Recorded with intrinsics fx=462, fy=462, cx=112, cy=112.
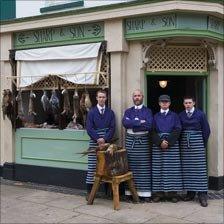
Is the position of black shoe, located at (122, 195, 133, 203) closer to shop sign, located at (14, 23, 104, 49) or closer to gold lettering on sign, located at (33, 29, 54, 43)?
shop sign, located at (14, 23, 104, 49)

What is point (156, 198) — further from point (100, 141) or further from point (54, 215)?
point (54, 215)

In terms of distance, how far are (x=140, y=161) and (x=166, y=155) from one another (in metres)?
0.41

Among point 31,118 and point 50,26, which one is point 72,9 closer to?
point 50,26

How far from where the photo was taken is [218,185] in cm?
783

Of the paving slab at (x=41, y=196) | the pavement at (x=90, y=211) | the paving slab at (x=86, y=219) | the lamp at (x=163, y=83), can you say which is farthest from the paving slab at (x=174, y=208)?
the lamp at (x=163, y=83)

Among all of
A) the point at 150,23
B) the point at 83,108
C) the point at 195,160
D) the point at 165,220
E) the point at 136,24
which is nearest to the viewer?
the point at 165,220

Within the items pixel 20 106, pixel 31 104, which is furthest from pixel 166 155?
pixel 20 106

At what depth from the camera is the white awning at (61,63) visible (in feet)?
25.4

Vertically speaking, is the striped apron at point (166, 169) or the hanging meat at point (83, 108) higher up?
the hanging meat at point (83, 108)

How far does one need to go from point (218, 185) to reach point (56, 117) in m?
3.10

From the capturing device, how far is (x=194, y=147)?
7.09 meters

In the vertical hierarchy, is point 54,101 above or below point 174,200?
above

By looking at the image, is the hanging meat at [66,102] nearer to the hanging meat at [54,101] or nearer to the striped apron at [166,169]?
the hanging meat at [54,101]

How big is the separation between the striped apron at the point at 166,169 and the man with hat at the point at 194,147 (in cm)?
14
